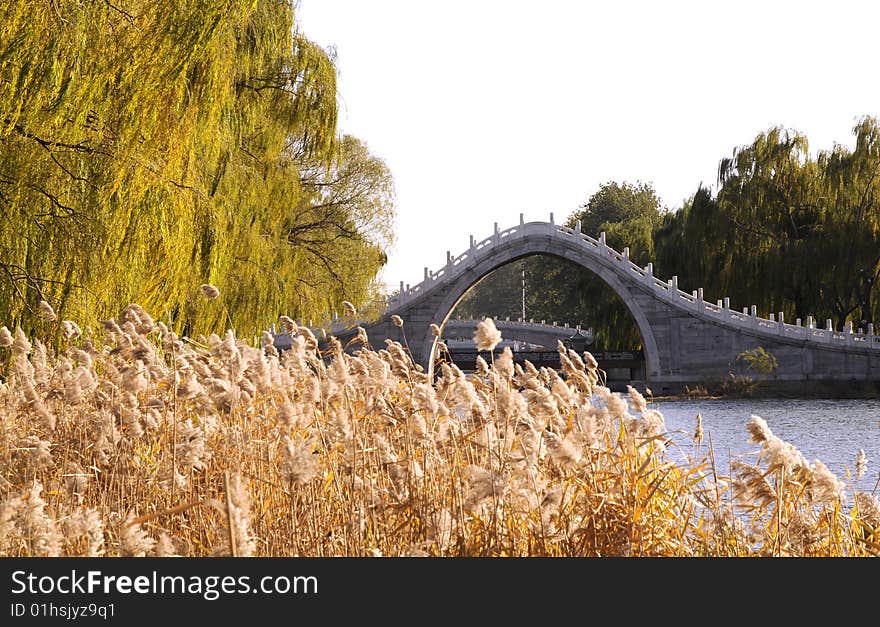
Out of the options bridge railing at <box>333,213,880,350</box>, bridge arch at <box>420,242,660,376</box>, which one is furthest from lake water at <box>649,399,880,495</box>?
bridge arch at <box>420,242,660,376</box>

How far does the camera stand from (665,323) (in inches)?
1409

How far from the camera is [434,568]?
110 inches

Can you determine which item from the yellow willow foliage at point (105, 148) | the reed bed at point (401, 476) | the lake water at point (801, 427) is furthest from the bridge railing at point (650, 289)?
the reed bed at point (401, 476)

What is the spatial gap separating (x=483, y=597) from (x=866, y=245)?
28232 mm

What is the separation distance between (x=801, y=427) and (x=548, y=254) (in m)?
21.2

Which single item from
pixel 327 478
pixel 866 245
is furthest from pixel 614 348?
pixel 327 478

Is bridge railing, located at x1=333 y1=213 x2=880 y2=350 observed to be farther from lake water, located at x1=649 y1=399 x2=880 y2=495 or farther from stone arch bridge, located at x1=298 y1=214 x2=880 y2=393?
lake water, located at x1=649 y1=399 x2=880 y2=495

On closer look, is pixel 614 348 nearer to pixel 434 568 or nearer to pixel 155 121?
pixel 155 121

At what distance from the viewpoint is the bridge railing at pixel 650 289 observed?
3064 centimetres

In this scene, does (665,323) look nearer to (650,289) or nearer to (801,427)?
(650,289)

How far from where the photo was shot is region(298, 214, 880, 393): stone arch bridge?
3088 cm

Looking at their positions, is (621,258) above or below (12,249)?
above

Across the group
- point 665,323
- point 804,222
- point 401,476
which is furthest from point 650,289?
point 401,476

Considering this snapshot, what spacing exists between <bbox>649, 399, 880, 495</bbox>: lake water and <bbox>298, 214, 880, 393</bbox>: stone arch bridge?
10.8ft
